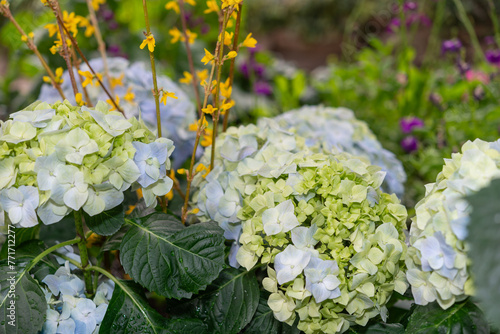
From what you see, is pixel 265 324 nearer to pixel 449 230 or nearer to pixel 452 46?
pixel 449 230

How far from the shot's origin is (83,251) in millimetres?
850

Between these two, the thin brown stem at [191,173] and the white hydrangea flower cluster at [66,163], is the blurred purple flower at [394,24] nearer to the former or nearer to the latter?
the thin brown stem at [191,173]

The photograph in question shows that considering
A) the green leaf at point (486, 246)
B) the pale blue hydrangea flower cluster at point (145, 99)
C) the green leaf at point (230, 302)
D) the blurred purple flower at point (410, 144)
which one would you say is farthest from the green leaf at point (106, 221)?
the blurred purple flower at point (410, 144)

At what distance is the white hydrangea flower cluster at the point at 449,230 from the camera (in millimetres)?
670

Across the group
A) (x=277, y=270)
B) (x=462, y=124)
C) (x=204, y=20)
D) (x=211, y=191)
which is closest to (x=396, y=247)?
(x=277, y=270)

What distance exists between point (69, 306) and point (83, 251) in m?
0.10

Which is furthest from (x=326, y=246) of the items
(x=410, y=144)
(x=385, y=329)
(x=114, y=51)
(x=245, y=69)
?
(x=114, y=51)

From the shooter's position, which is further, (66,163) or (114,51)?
(114,51)

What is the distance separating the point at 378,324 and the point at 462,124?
89cm

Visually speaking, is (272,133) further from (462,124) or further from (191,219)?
(462,124)

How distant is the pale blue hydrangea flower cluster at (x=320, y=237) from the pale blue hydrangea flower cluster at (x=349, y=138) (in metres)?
0.29

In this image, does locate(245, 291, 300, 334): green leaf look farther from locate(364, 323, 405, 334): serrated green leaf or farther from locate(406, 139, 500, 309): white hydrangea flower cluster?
locate(406, 139, 500, 309): white hydrangea flower cluster

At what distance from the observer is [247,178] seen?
0.89 m

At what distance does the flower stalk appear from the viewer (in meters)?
0.81
